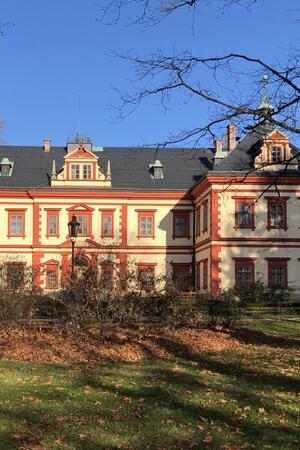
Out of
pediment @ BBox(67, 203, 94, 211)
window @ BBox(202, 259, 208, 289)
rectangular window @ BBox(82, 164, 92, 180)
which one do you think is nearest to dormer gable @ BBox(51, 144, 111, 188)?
rectangular window @ BBox(82, 164, 92, 180)

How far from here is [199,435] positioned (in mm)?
6465

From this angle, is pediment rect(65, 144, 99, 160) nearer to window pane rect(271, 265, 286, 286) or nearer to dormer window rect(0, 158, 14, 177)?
dormer window rect(0, 158, 14, 177)

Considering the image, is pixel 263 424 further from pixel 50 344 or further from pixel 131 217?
pixel 131 217

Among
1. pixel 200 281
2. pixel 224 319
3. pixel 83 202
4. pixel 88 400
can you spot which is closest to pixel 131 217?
pixel 83 202

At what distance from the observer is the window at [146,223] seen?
45.1m

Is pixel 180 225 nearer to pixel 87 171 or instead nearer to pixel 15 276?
pixel 87 171

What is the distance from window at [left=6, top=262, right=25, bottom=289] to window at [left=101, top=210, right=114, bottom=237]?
3019 centimetres

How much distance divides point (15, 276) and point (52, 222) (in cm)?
3119

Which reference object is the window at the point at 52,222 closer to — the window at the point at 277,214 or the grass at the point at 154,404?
the window at the point at 277,214

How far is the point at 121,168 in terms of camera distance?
4766 cm

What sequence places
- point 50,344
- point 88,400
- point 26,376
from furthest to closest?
point 50,344
point 26,376
point 88,400

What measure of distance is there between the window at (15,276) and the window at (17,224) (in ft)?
101

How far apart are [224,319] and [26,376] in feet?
23.0

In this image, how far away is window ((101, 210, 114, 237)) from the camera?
4478 centimetres
